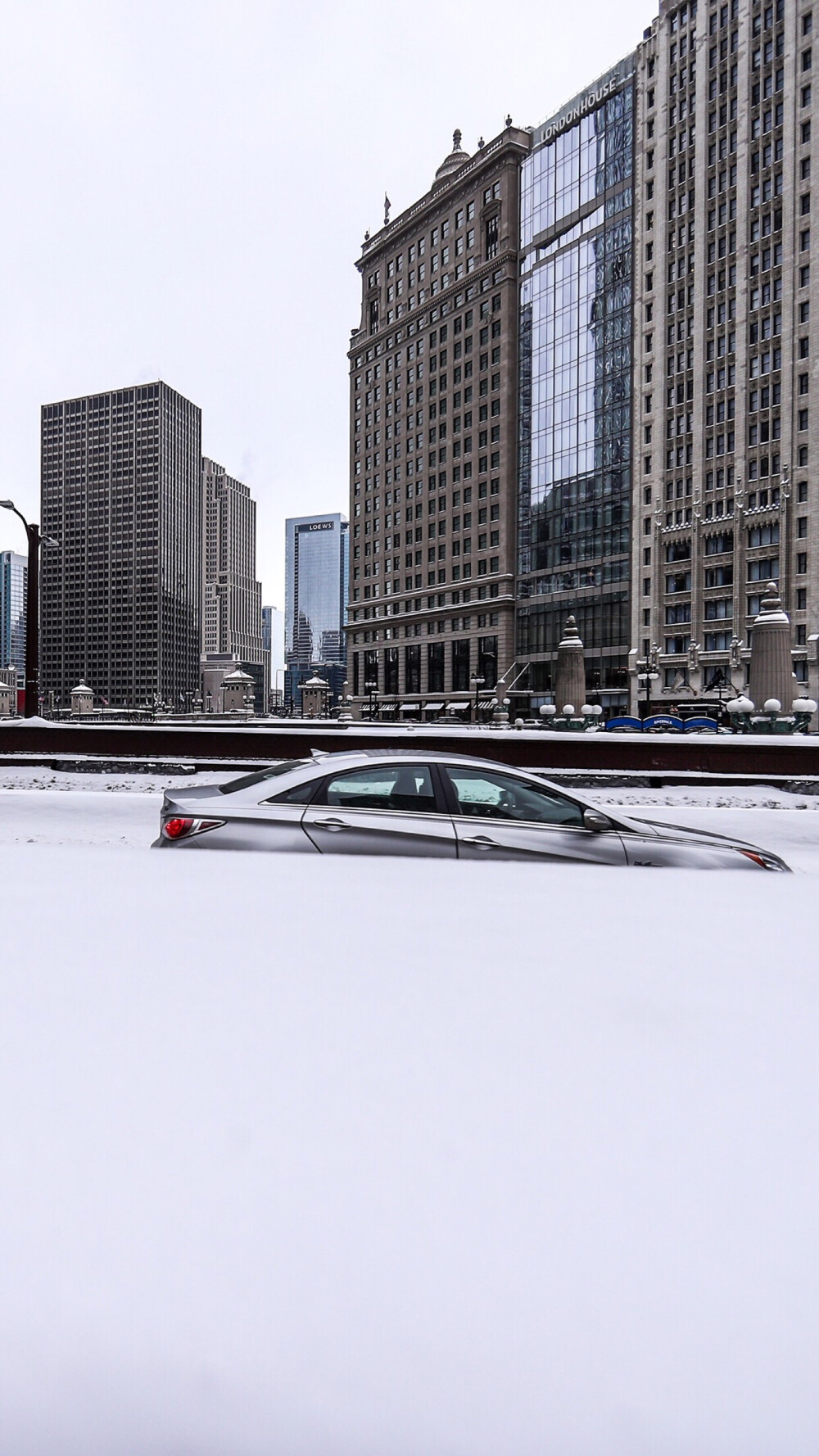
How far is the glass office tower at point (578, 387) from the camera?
62.1 meters

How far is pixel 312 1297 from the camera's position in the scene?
143cm

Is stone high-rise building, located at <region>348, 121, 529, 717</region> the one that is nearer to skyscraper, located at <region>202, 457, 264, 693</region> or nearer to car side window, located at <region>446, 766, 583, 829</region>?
car side window, located at <region>446, 766, 583, 829</region>

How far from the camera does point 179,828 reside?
551 cm

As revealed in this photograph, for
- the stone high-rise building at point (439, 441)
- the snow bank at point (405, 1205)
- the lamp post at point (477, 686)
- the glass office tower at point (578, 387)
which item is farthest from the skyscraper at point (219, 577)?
the snow bank at point (405, 1205)

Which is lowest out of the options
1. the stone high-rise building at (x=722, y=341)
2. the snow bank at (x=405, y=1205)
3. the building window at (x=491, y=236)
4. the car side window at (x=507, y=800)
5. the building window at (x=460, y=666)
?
the snow bank at (x=405, y=1205)

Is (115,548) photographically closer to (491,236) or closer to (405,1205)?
(491,236)

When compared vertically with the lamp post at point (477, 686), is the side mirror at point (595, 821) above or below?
below

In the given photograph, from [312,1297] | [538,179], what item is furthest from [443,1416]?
[538,179]

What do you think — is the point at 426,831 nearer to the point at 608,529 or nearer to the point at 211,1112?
the point at 211,1112

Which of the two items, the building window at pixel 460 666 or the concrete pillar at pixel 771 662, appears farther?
the building window at pixel 460 666

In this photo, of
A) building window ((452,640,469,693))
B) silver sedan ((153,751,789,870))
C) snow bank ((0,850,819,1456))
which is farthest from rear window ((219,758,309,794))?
building window ((452,640,469,693))

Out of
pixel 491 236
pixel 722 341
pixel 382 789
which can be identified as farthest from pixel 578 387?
pixel 382 789

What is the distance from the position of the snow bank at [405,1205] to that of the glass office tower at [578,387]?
58122 mm

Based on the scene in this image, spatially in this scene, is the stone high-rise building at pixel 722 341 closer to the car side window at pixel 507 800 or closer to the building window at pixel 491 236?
the building window at pixel 491 236
